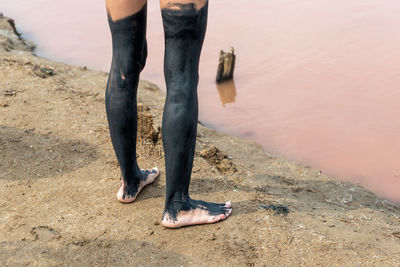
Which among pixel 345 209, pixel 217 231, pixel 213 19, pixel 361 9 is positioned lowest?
pixel 345 209

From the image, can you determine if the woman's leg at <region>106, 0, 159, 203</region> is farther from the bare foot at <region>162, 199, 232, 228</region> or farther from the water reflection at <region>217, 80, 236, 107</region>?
the water reflection at <region>217, 80, 236, 107</region>

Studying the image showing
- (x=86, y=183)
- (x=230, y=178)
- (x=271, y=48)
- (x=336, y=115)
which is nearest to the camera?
(x=86, y=183)

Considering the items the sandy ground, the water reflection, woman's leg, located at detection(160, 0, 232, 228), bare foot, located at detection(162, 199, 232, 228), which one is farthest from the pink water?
woman's leg, located at detection(160, 0, 232, 228)

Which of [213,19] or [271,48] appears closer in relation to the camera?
[271,48]

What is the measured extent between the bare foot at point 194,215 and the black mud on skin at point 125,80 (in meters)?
0.39

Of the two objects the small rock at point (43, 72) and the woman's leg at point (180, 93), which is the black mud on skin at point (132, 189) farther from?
the small rock at point (43, 72)

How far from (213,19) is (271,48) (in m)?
1.49

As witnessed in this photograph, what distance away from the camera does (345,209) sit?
282 cm

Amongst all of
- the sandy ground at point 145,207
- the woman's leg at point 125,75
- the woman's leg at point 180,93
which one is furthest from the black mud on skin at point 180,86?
the sandy ground at point 145,207

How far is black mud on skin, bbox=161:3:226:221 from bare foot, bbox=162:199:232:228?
0.10 metres

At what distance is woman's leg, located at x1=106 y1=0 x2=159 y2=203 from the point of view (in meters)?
1.94

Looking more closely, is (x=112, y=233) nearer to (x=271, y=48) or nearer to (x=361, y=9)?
(x=271, y=48)

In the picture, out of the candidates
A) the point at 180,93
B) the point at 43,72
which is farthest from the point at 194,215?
the point at 43,72

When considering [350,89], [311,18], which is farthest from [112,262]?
[311,18]
